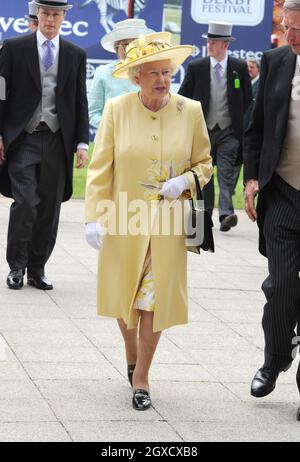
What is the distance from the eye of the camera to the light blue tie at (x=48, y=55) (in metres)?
9.35

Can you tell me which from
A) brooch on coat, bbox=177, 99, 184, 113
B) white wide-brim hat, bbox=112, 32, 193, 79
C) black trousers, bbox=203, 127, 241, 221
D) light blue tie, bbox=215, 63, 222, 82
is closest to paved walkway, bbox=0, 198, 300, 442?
brooch on coat, bbox=177, 99, 184, 113

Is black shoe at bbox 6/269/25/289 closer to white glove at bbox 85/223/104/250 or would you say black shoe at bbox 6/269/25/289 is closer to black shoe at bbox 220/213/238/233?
white glove at bbox 85/223/104/250

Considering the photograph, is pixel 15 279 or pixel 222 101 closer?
pixel 15 279

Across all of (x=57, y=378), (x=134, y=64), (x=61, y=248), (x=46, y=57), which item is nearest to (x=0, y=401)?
(x=57, y=378)

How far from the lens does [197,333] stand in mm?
8031

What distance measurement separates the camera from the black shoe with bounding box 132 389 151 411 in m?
6.14

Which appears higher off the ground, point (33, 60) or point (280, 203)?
point (280, 203)

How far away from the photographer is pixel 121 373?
6.85 meters

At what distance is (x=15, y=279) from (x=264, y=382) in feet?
10.8

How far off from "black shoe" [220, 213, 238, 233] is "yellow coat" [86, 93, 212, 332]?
6.55 meters

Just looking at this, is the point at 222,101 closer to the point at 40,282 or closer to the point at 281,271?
the point at 40,282

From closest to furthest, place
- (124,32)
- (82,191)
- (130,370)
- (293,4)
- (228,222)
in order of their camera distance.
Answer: (293,4), (130,370), (124,32), (228,222), (82,191)

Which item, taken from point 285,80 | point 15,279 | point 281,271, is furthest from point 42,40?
point 281,271
